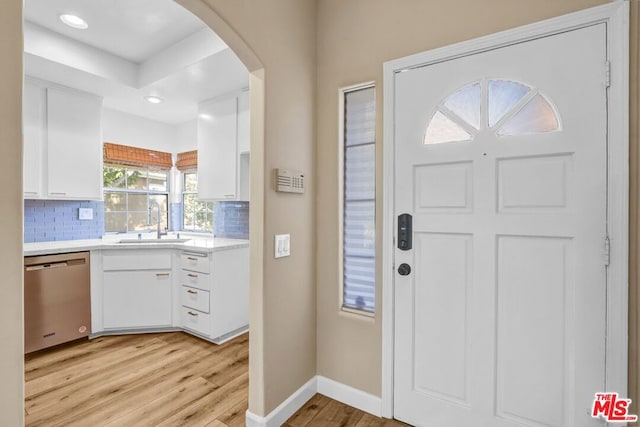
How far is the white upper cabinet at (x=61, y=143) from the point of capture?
2.79 metres

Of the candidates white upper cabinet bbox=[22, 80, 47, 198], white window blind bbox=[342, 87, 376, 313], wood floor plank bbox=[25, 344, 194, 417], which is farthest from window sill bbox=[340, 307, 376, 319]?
white upper cabinet bbox=[22, 80, 47, 198]

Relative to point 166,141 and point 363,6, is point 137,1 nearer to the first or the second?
point 363,6

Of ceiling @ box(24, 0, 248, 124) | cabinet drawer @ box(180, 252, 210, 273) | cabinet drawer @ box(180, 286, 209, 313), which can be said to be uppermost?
ceiling @ box(24, 0, 248, 124)

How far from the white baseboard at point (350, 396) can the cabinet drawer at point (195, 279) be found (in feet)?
4.58

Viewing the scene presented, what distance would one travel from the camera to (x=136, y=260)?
9.93 feet

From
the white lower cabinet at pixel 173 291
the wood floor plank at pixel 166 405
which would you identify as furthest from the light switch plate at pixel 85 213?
the wood floor plank at pixel 166 405

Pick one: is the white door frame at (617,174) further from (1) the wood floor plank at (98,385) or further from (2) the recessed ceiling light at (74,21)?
(2) the recessed ceiling light at (74,21)

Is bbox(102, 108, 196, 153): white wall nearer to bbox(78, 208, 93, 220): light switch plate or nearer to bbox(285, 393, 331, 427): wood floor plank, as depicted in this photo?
bbox(78, 208, 93, 220): light switch plate

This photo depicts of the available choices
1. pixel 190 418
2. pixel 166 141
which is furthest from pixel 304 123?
pixel 166 141

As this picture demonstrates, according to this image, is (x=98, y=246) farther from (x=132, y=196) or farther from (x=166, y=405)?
(x=166, y=405)

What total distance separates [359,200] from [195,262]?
6.01ft

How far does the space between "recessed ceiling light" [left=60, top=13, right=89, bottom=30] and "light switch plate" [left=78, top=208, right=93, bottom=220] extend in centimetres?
184

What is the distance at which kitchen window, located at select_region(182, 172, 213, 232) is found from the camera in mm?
4035

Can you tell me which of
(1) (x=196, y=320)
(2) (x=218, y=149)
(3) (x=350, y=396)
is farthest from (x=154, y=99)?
(3) (x=350, y=396)
